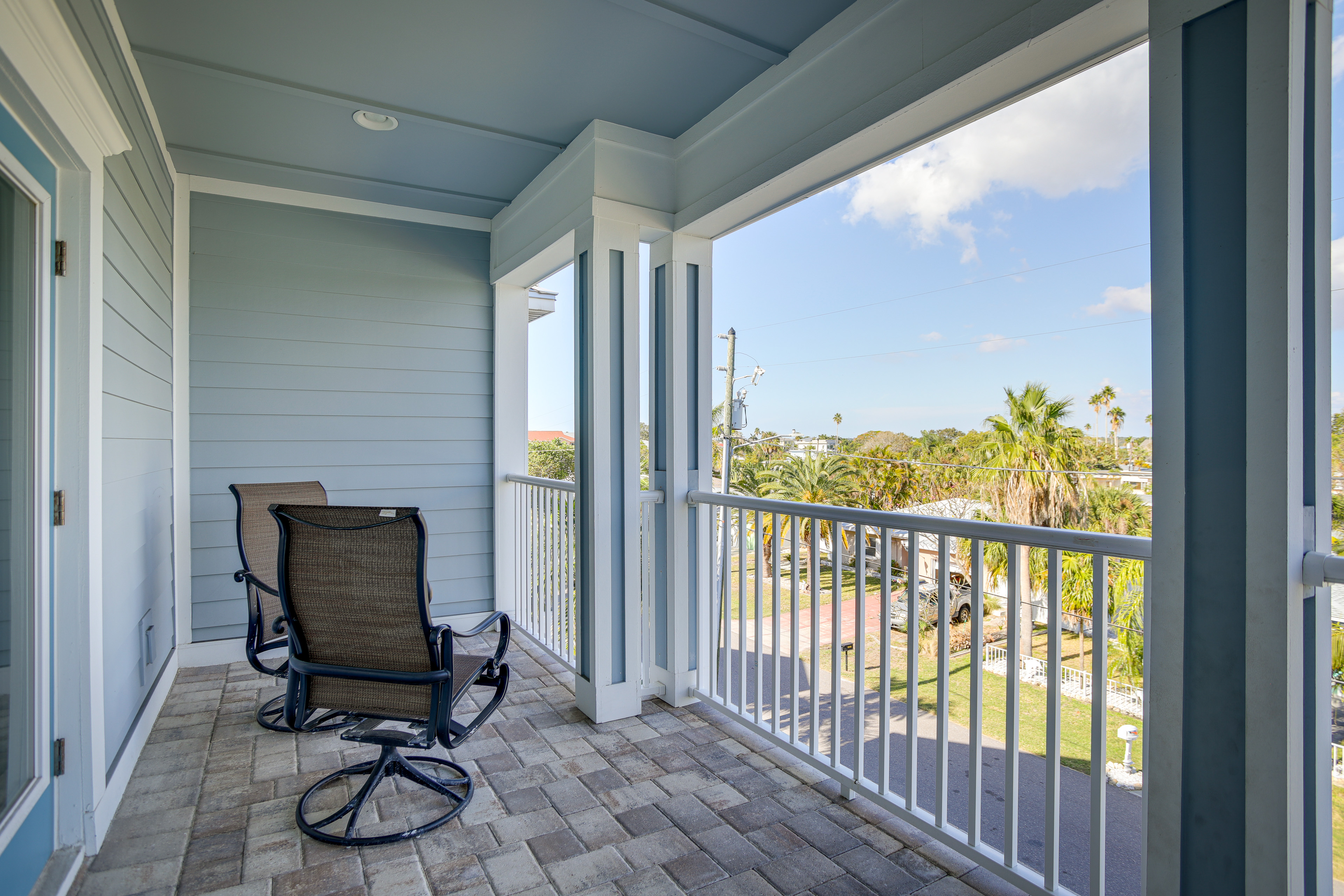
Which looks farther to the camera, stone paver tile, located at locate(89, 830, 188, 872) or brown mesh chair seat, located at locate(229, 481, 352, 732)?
brown mesh chair seat, located at locate(229, 481, 352, 732)

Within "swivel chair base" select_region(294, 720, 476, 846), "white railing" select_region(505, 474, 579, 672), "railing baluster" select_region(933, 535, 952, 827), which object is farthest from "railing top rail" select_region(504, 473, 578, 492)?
"railing baluster" select_region(933, 535, 952, 827)

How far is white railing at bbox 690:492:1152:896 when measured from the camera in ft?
5.51

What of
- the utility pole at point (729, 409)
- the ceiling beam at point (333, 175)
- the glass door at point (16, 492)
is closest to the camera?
the glass door at point (16, 492)

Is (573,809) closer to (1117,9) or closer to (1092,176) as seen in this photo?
(1117,9)

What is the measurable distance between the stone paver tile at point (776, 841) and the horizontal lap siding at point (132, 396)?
6.95 ft

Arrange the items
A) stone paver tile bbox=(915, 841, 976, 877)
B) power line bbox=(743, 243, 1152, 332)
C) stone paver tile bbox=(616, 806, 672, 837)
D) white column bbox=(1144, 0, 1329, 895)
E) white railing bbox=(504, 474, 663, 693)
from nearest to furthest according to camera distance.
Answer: white column bbox=(1144, 0, 1329, 895) < stone paver tile bbox=(915, 841, 976, 877) < stone paver tile bbox=(616, 806, 672, 837) < white railing bbox=(504, 474, 663, 693) < power line bbox=(743, 243, 1152, 332)

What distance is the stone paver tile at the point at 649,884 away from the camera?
184cm

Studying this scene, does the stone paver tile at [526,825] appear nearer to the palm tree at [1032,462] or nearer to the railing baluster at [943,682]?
the railing baluster at [943,682]

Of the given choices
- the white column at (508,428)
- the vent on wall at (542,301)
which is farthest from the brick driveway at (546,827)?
the vent on wall at (542,301)

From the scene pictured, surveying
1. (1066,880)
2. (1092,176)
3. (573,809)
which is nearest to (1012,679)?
(1066,880)

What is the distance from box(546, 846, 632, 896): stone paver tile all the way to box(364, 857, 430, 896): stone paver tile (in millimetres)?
352

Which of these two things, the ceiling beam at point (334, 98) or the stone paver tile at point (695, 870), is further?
the ceiling beam at point (334, 98)

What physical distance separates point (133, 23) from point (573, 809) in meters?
3.09

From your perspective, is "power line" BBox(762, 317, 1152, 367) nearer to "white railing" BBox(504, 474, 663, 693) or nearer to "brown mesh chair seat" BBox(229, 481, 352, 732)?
"white railing" BBox(504, 474, 663, 693)
